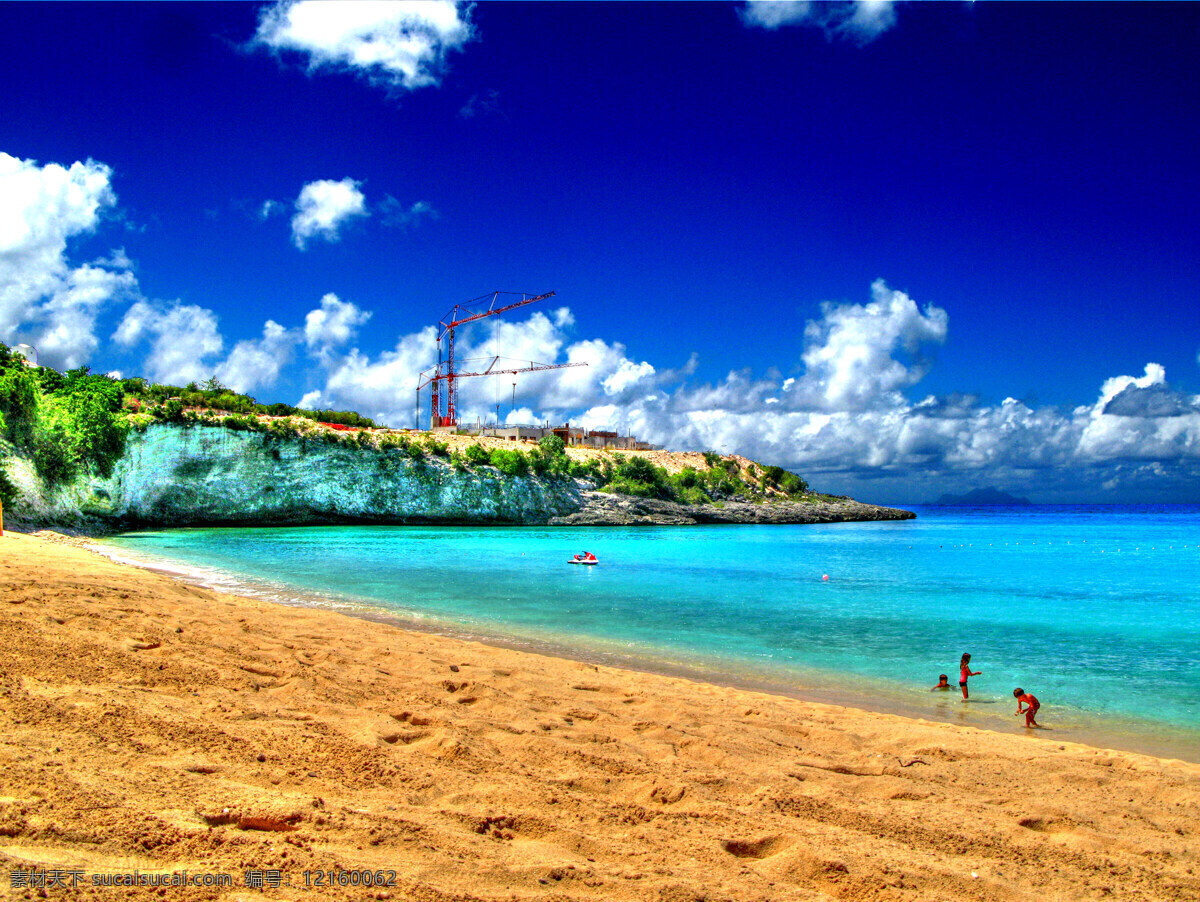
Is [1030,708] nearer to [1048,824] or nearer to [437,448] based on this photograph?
[1048,824]

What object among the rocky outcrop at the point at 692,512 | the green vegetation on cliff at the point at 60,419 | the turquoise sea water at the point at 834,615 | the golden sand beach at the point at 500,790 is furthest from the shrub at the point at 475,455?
the golden sand beach at the point at 500,790

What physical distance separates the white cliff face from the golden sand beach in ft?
152

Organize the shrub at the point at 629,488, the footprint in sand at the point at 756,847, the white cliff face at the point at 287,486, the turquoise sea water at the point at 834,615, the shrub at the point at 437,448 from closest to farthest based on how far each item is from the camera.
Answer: the footprint in sand at the point at 756,847
the turquoise sea water at the point at 834,615
the white cliff face at the point at 287,486
the shrub at the point at 437,448
the shrub at the point at 629,488

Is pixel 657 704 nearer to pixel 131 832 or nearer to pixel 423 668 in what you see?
pixel 423 668

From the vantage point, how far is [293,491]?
199ft

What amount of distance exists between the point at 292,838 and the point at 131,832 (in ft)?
2.55

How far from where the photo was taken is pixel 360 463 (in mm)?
64125

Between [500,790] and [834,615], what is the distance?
16.4m

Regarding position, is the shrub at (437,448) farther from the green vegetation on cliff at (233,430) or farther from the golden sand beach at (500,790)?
the golden sand beach at (500,790)

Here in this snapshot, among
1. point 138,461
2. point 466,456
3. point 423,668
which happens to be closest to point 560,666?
point 423,668

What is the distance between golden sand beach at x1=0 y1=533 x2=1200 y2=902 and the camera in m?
3.67

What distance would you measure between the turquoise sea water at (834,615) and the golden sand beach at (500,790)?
291 cm

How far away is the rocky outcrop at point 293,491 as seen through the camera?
48.4 meters

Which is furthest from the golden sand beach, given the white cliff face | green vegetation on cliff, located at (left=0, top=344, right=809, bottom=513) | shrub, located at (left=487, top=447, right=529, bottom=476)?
shrub, located at (left=487, top=447, right=529, bottom=476)
